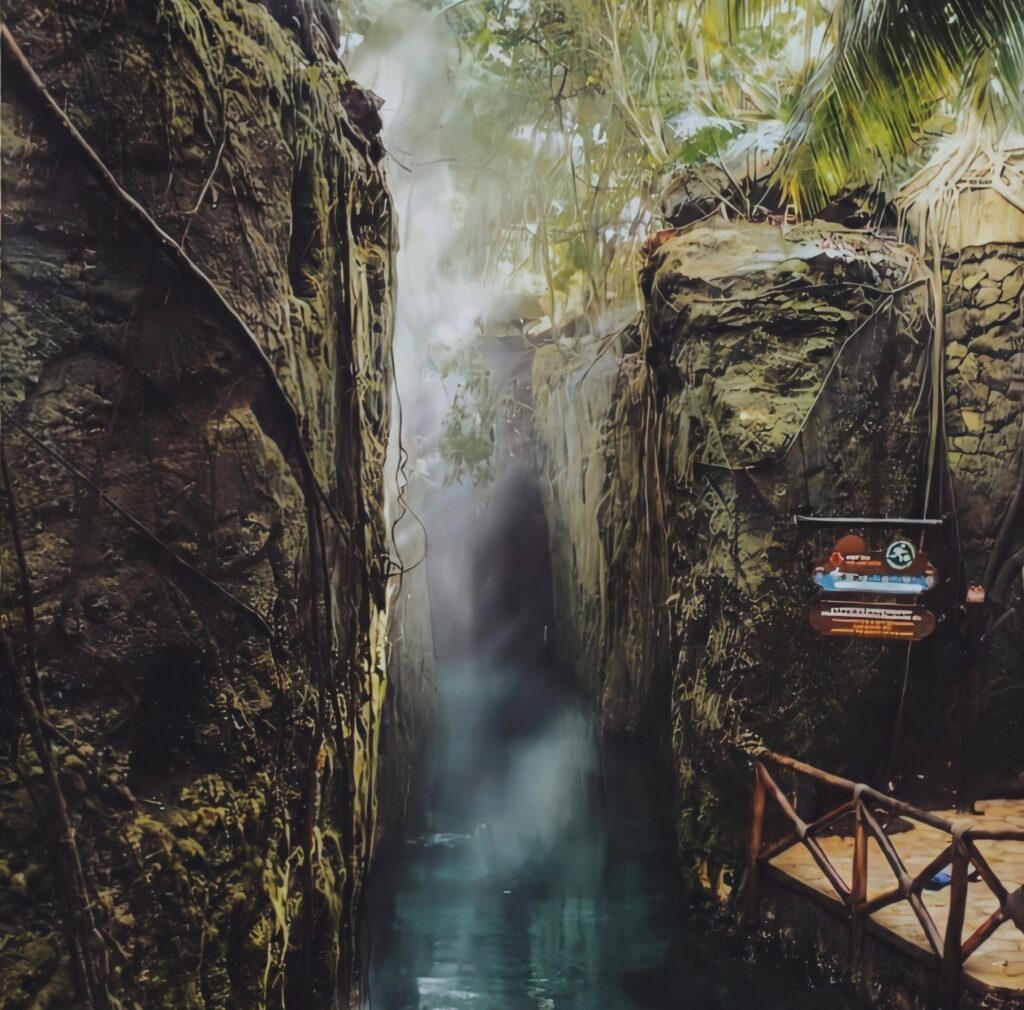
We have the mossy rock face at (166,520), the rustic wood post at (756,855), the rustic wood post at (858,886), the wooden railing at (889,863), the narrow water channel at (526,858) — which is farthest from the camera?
the rustic wood post at (756,855)

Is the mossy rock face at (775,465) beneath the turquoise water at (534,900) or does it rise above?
above

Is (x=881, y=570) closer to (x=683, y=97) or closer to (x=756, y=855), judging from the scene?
(x=756, y=855)

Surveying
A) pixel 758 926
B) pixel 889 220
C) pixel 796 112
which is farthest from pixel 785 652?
pixel 796 112

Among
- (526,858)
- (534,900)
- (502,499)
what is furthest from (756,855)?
(502,499)

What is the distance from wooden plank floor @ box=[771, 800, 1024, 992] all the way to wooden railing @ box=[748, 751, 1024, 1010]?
60mm

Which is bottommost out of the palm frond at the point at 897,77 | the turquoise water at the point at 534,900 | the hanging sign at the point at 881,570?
the turquoise water at the point at 534,900

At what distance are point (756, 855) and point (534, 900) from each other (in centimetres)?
107

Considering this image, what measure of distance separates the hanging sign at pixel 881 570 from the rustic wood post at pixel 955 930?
88 cm

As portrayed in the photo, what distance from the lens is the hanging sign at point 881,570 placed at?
11.4 ft

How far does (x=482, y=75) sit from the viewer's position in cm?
367

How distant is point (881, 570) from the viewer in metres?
3.50

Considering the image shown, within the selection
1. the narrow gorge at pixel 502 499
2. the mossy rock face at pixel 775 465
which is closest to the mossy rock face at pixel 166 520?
the narrow gorge at pixel 502 499

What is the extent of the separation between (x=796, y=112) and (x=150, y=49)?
2.83m

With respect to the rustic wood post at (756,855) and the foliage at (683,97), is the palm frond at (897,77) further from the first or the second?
the rustic wood post at (756,855)
